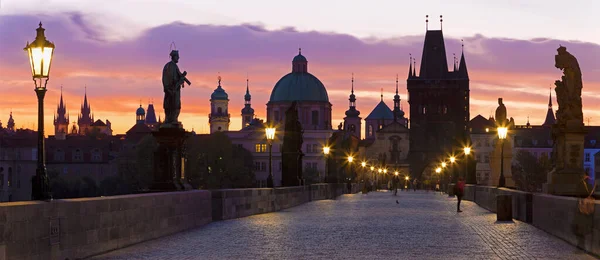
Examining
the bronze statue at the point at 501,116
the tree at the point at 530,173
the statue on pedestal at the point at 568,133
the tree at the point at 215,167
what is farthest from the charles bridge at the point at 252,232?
the tree at the point at 530,173

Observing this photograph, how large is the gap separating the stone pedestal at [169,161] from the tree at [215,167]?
106m

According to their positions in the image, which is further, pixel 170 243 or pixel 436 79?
pixel 436 79

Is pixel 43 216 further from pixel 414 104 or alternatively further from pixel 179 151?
pixel 414 104

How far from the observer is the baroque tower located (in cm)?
18975

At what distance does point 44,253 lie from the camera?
52.5 ft

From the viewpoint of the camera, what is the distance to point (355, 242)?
2195 cm

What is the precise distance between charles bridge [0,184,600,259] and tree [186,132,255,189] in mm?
107962

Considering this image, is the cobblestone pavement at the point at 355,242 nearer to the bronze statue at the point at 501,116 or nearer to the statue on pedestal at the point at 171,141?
the statue on pedestal at the point at 171,141

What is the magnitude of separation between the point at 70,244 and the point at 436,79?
17534 cm

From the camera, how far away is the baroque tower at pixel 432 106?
18975 centimetres

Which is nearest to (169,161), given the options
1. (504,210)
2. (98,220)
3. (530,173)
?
(504,210)

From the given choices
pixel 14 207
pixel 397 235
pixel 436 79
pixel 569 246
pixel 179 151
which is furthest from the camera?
pixel 436 79

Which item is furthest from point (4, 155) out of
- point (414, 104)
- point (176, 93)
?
point (176, 93)

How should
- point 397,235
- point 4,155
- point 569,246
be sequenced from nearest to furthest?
point 569,246 < point 397,235 < point 4,155
